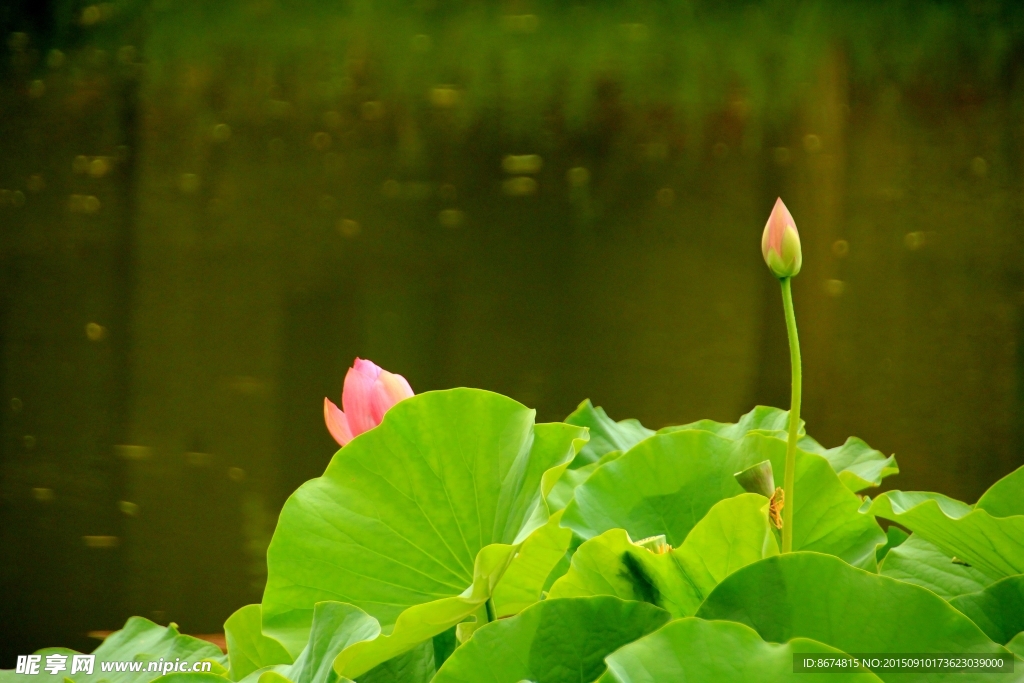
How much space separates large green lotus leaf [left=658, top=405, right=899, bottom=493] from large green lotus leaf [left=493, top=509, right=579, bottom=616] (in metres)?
0.09

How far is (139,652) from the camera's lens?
262 millimetres

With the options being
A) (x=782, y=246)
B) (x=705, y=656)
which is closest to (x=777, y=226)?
(x=782, y=246)

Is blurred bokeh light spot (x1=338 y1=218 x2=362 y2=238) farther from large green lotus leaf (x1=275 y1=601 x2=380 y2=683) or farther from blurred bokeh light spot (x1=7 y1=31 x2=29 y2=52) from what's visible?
large green lotus leaf (x1=275 y1=601 x2=380 y2=683)

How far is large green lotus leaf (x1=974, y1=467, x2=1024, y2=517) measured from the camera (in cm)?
21

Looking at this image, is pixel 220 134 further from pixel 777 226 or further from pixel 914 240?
pixel 777 226

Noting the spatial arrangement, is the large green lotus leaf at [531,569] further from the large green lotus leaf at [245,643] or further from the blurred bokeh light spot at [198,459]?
the blurred bokeh light spot at [198,459]

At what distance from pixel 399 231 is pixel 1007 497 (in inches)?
64.3

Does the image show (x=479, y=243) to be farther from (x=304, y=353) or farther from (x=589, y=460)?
(x=589, y=460)

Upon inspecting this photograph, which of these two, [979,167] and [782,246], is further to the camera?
[979,167]

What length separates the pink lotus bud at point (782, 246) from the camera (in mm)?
193

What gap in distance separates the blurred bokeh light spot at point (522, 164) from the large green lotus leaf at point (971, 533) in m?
1.62

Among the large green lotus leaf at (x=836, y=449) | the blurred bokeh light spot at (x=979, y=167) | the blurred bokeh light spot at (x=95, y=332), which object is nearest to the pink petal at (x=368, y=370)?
the large green lotus leaf at (x=836, y=449)

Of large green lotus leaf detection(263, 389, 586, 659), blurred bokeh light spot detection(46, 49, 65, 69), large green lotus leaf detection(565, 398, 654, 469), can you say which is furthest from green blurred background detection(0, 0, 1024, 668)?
large green lotus leaf detection(263, 389, 586, 659)

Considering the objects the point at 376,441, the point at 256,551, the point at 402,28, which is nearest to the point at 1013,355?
the point at 402,28
